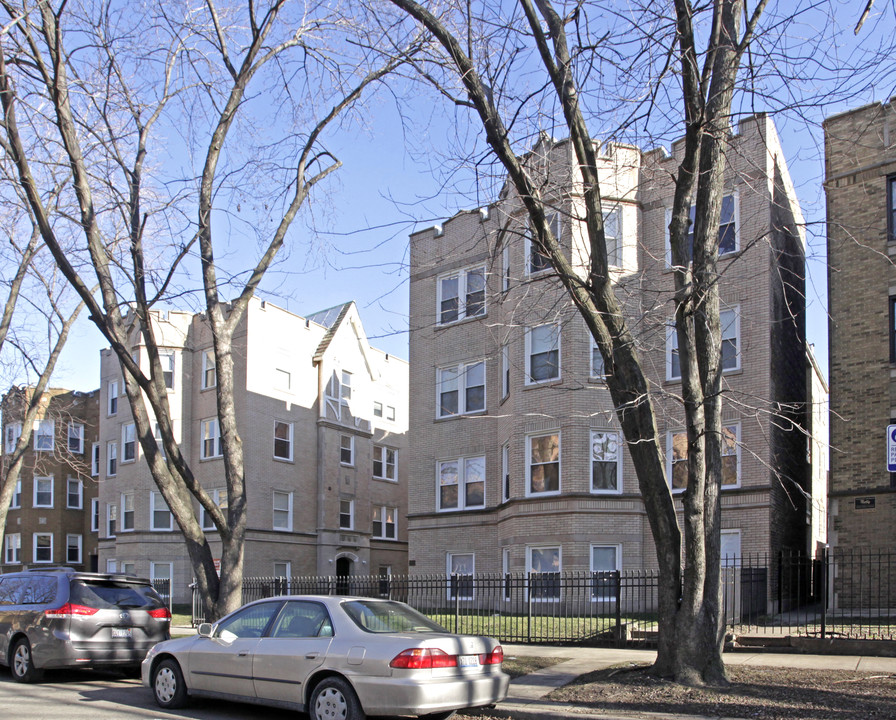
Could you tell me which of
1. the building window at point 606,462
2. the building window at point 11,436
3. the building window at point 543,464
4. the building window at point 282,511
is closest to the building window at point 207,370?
the building window at point 282,511

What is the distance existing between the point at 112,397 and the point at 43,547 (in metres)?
9.59

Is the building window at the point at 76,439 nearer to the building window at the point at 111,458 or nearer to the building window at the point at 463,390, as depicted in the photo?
the building window at the point at 111,458

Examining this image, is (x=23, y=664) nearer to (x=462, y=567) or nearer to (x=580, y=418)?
(x=580, y=418)

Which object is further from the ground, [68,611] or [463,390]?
[463,390]

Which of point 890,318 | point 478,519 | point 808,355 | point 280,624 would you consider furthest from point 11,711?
point 808,355

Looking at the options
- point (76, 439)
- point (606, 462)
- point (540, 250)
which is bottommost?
point (606, 462)

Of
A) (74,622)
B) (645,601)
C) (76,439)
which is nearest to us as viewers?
(74,622)

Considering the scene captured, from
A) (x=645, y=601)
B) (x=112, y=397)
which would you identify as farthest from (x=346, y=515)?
(x=645, y=601)

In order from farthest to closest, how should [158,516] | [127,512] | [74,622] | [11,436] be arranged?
[11,436] → [127,512] → [158,516] → [74,622]

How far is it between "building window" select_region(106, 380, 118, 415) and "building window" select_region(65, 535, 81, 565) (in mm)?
8757

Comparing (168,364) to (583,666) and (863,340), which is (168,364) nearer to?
(863,340)

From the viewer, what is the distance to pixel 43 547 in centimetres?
4162

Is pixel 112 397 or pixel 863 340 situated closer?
pixel 863 340

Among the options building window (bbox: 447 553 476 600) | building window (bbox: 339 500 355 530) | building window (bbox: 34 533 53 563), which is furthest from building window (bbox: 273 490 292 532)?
building window (bbox: 34 533 53 563)
